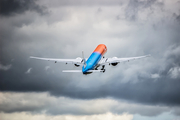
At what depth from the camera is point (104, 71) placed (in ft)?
536

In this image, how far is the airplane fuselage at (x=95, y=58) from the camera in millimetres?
155125

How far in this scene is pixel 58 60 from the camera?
166m

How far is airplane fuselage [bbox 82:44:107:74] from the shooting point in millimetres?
155125

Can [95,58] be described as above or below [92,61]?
above

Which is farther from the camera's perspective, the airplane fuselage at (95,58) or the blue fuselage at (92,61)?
the airplane fuselage at (95,58)

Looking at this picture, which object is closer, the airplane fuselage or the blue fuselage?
the blue fuselage

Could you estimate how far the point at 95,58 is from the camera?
16438 cm

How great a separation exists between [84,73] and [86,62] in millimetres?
6474

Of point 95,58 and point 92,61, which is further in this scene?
point 95,58

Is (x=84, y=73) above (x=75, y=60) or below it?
below

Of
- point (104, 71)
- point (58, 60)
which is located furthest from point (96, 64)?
point (58, 60)

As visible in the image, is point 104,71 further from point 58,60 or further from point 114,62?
point 58,60

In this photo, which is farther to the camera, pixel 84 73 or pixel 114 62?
pixel 114 62

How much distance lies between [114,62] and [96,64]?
7634 mm
